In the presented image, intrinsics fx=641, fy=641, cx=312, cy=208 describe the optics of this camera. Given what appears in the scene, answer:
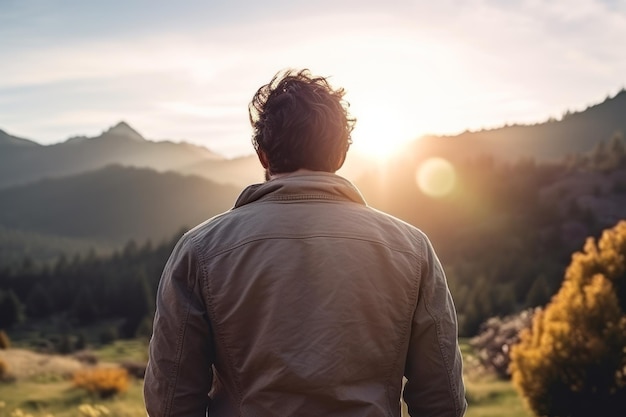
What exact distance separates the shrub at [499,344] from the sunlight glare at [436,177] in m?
37.8

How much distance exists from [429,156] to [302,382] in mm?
75267

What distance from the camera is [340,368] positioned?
210 cm

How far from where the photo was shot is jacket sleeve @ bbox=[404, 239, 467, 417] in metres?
2.29

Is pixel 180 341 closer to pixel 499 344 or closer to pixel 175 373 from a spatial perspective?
pixel 175 373

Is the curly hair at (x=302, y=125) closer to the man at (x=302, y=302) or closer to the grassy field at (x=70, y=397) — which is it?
the man at (x=302, y=302)

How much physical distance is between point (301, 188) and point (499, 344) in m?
22.5

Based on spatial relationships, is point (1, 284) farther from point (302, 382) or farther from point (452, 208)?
point (302, 382)

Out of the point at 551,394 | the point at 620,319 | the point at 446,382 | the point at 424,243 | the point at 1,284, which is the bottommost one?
the point at 1,284

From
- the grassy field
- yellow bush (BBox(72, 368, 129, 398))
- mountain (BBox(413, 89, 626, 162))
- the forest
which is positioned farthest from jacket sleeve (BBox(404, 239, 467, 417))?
mountain (BBox(413, 89, 626, 162))

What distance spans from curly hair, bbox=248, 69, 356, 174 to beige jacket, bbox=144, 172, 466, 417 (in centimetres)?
8

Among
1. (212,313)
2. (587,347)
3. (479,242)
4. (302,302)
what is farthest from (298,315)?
(479,242)

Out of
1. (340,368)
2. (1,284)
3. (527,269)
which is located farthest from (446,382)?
(1,284)

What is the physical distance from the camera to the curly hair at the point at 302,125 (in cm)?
226

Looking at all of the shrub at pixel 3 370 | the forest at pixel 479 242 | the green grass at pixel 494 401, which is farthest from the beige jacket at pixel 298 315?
the forest at pixel 479 242
